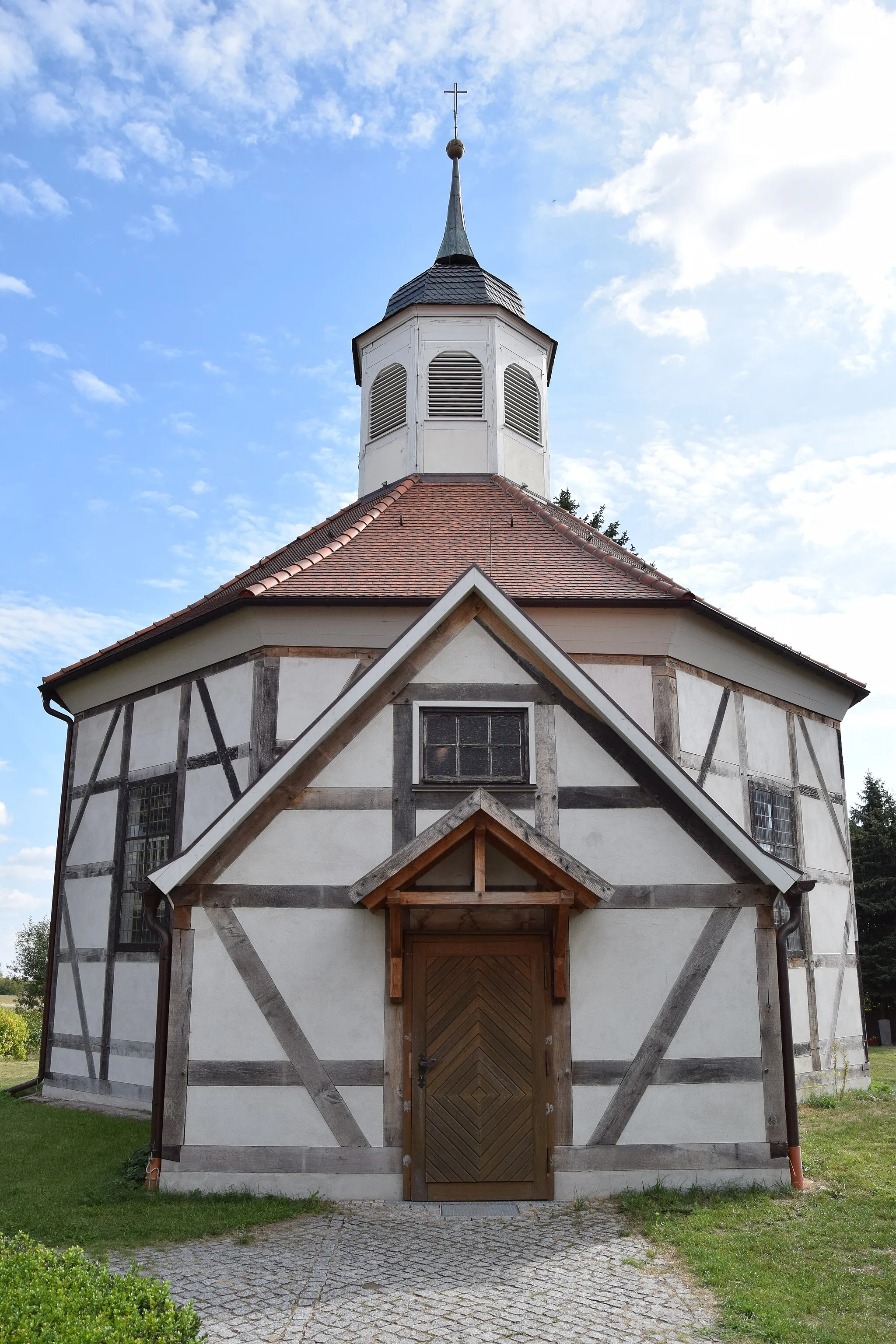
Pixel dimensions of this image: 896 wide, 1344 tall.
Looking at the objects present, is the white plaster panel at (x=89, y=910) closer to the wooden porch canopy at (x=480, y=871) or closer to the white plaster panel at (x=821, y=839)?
the wooden porch canopy at (x=480, y=871)

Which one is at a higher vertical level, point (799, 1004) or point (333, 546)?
point (333, 546)

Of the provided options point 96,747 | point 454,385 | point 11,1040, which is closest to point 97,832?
point 96,747

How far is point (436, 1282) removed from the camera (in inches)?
261

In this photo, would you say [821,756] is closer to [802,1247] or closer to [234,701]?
[234,701]

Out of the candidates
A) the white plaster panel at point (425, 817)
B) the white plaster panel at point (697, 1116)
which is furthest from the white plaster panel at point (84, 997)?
the white plaster panel at point (697, 1116)

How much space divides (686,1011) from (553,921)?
1.35 metres

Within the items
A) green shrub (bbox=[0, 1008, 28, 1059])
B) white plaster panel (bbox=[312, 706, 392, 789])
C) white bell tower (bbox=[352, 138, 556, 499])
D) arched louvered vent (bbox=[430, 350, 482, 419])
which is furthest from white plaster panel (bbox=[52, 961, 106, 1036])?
arched louvered vent (bbox=[430, 350, 482, 419])

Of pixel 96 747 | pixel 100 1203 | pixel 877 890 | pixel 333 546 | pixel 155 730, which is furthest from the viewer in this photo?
pixel 877 890

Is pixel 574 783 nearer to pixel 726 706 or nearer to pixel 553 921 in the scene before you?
pixel 553 921

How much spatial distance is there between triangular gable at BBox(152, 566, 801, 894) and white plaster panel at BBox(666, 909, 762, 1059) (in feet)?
1.96

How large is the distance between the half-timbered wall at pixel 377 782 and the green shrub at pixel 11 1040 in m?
9.34

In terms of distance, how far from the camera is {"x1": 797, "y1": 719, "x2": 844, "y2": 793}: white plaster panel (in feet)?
50.6

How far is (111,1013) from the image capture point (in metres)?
13.6

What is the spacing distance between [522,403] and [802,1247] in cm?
1384
